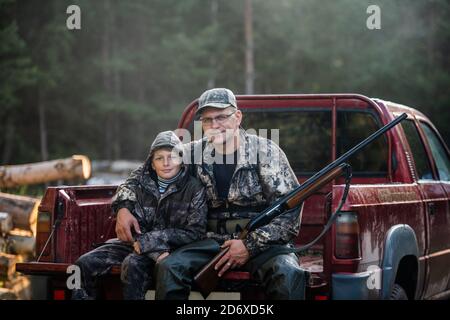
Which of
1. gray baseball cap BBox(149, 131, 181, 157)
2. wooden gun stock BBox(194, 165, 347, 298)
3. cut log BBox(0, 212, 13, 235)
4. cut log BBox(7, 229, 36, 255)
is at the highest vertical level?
gray baseball cap BBox(149, 131, 181, 157)

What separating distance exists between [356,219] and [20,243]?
497 cm

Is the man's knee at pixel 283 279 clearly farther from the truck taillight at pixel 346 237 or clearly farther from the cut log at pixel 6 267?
the cut log at pixel 6 267

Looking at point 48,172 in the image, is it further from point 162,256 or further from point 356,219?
point 356,219

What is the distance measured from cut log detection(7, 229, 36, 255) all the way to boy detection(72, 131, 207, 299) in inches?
146

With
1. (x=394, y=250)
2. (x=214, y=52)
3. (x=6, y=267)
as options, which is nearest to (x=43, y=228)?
(x=394, y=250)

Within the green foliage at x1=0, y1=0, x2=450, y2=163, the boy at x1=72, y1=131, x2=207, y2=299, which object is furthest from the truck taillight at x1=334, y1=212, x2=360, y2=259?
the green foliage at x1=0, y1=0, x2=450, y2=163

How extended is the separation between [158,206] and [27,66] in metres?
21.6

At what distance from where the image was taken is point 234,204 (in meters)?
4.71

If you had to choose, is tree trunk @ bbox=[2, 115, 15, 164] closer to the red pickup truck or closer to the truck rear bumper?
the red pickup truck

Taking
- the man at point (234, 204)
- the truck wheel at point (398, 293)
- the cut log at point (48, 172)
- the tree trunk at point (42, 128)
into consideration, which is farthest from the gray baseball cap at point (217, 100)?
the tree trunk at point (42, 128)

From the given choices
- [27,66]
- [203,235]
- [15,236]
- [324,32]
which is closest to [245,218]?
Result: [203,235]

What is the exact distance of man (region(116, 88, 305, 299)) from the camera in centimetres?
425

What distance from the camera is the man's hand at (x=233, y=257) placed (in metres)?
4.27

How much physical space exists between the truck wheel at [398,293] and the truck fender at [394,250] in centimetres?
19
